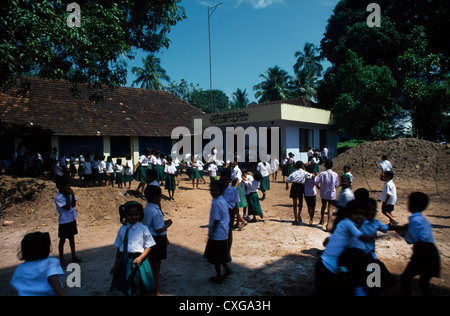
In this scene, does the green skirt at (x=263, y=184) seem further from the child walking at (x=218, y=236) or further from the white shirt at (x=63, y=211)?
the white shirt at (x=63, y=211)

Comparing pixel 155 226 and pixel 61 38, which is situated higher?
pixel 61 38

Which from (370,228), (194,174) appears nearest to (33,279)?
(370,228)

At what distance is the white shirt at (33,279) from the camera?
2244mm

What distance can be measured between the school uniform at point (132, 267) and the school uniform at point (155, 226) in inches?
17.8

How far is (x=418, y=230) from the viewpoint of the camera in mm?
3318

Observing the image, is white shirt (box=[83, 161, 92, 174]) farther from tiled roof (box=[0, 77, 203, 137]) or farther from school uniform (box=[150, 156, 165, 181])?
tiled roof (box=[0, 77, 203, 137])

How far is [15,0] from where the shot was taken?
6680 millimetres

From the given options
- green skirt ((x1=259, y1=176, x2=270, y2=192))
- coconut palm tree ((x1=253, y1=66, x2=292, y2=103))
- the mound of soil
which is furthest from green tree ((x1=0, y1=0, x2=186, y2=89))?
coconut palm tree ((x1=253, y1=66, x2=292, y2=103))

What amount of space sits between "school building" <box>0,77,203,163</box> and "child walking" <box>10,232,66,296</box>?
13.3 metres

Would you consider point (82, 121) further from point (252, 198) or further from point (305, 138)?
point (305, 138)

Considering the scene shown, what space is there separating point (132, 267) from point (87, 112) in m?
17.0

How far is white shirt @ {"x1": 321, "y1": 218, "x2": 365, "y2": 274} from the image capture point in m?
2.89
